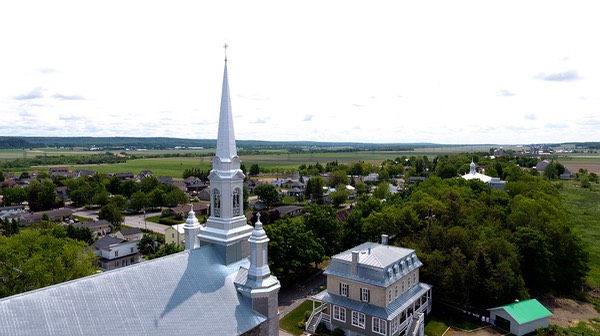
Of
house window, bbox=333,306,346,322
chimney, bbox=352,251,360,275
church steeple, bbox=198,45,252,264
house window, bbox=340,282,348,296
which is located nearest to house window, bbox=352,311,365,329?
house window, bbox=333,306,346,322

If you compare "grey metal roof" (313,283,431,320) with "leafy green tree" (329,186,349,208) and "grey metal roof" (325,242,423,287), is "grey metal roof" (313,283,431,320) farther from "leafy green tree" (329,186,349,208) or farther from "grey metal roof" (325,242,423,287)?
"leafy green tree" (329,186,349,208)

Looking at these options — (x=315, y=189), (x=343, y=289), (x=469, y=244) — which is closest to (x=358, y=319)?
(x=343, y=289)

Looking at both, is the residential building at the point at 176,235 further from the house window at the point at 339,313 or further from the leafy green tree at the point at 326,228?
the house window at the point at 339,313

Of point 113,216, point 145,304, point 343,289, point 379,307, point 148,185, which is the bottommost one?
point 113,216

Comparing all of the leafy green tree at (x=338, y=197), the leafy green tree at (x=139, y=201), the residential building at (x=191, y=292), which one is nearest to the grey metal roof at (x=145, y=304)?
the residential building at (x=191, y=292)

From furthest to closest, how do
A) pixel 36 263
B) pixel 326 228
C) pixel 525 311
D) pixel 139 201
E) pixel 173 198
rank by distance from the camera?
pixel 173 198, pixel 139 201, pixel 326 228, pixel 525 311, pixel 36 263

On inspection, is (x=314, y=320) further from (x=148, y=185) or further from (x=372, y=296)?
(x=148, y=185)

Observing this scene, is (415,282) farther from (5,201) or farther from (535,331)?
(5,201)

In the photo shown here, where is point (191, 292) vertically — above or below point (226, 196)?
below
